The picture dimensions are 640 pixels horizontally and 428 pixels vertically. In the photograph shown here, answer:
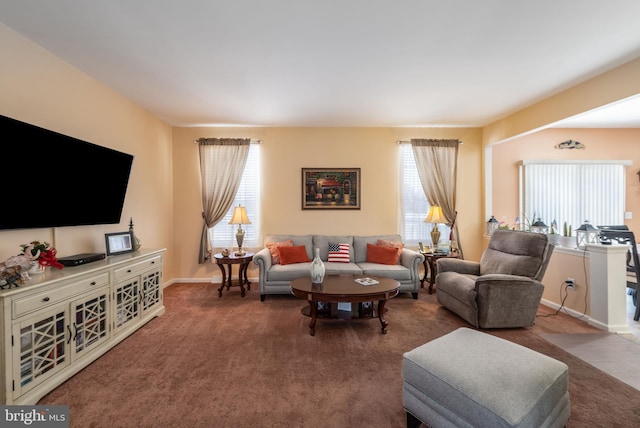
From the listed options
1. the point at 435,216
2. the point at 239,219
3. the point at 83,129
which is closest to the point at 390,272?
the point at 435,216

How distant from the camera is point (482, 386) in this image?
4.67 feet

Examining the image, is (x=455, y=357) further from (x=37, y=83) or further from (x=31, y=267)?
(x=37, y=83)

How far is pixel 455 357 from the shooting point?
65.2 inches

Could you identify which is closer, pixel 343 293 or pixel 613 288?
pixel 343 293

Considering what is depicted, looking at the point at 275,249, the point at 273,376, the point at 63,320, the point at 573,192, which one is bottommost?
the point at 273,376

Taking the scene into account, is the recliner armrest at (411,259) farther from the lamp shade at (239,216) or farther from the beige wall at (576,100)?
the lamp shade at (239,216)

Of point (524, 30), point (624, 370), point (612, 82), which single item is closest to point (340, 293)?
point (624, 370)

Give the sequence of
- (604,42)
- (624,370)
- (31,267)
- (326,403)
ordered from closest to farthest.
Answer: (326,403) < (31,267) < (624,370) < (604,42)

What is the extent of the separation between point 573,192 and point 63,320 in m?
7.05

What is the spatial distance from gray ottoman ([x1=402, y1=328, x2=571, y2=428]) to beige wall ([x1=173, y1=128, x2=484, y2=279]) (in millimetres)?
3510

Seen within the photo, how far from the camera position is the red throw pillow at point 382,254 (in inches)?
178

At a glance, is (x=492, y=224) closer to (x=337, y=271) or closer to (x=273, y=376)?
(x=337, y=271)

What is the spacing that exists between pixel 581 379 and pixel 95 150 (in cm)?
470

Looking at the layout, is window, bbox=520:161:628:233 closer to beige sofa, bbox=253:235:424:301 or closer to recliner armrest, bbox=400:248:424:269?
recliner armrest, bbox=400:248:424:269
